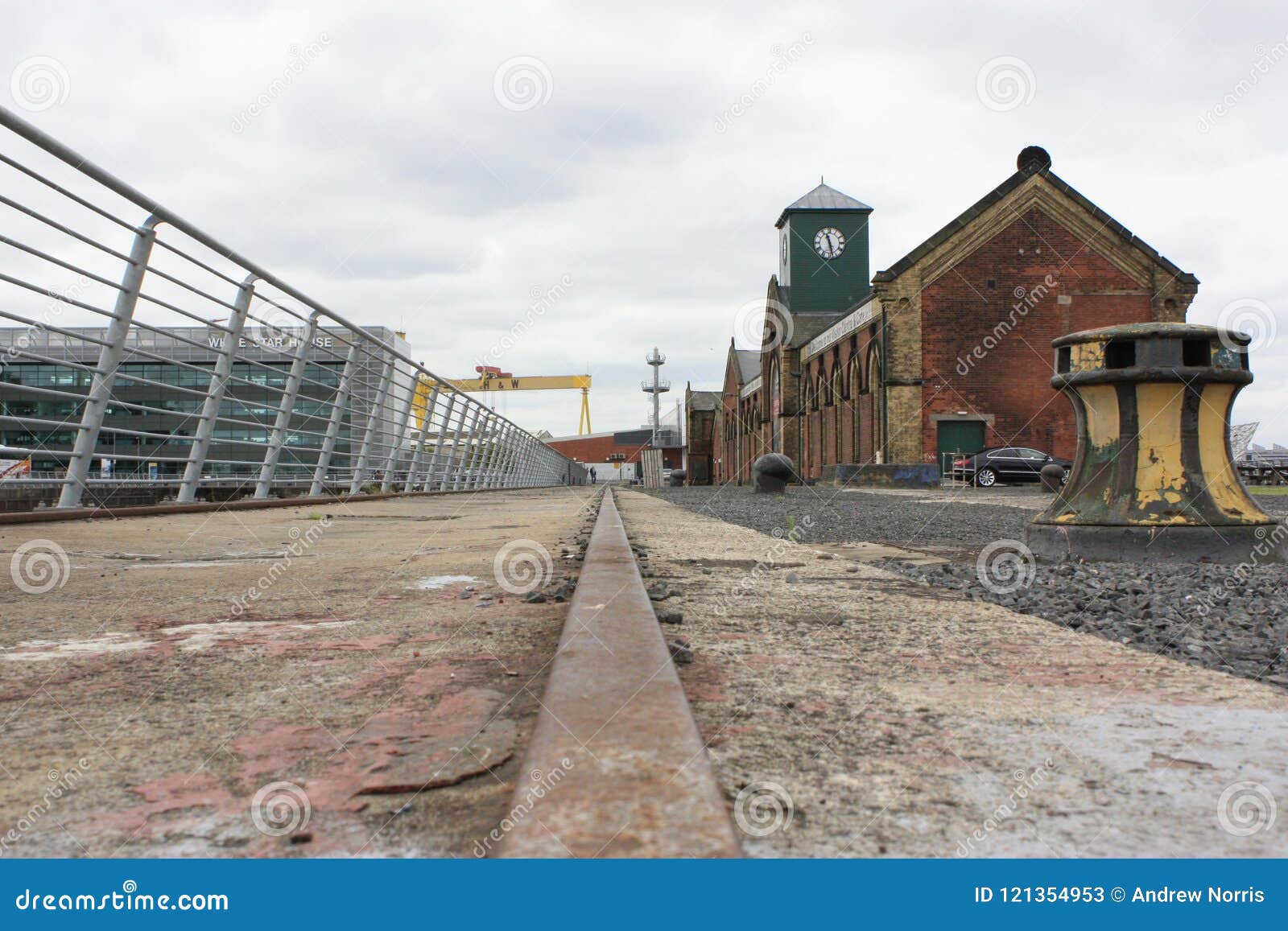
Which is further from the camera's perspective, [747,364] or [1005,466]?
[747,364]

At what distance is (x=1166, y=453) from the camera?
177 inches

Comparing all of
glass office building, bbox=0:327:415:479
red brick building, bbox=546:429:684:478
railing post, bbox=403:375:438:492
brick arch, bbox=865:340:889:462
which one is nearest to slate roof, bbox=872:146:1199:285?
brick arch, bbox=865:340:889:462

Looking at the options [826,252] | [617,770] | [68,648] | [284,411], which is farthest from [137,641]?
[826,252]

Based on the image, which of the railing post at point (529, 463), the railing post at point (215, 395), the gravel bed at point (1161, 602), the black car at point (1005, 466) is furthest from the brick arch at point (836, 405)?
the gravel bed at point (1161, 602)

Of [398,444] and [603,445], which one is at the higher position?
[603,445]

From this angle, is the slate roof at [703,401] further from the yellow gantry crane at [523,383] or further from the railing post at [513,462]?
the railing post at [513,462]

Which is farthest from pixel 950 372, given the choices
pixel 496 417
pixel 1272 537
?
pixel 1272 537

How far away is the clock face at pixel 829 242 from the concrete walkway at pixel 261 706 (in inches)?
1713

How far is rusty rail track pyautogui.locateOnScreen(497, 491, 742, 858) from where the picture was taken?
0.82 meters

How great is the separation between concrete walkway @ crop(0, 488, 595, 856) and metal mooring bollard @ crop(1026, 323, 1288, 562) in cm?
281

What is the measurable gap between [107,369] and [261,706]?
14.6 ft

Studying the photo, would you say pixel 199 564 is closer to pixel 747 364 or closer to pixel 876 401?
pixel 876 401

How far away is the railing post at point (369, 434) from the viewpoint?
402 inches

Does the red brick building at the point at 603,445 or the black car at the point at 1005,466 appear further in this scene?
the red brick building at the point at 603,445
